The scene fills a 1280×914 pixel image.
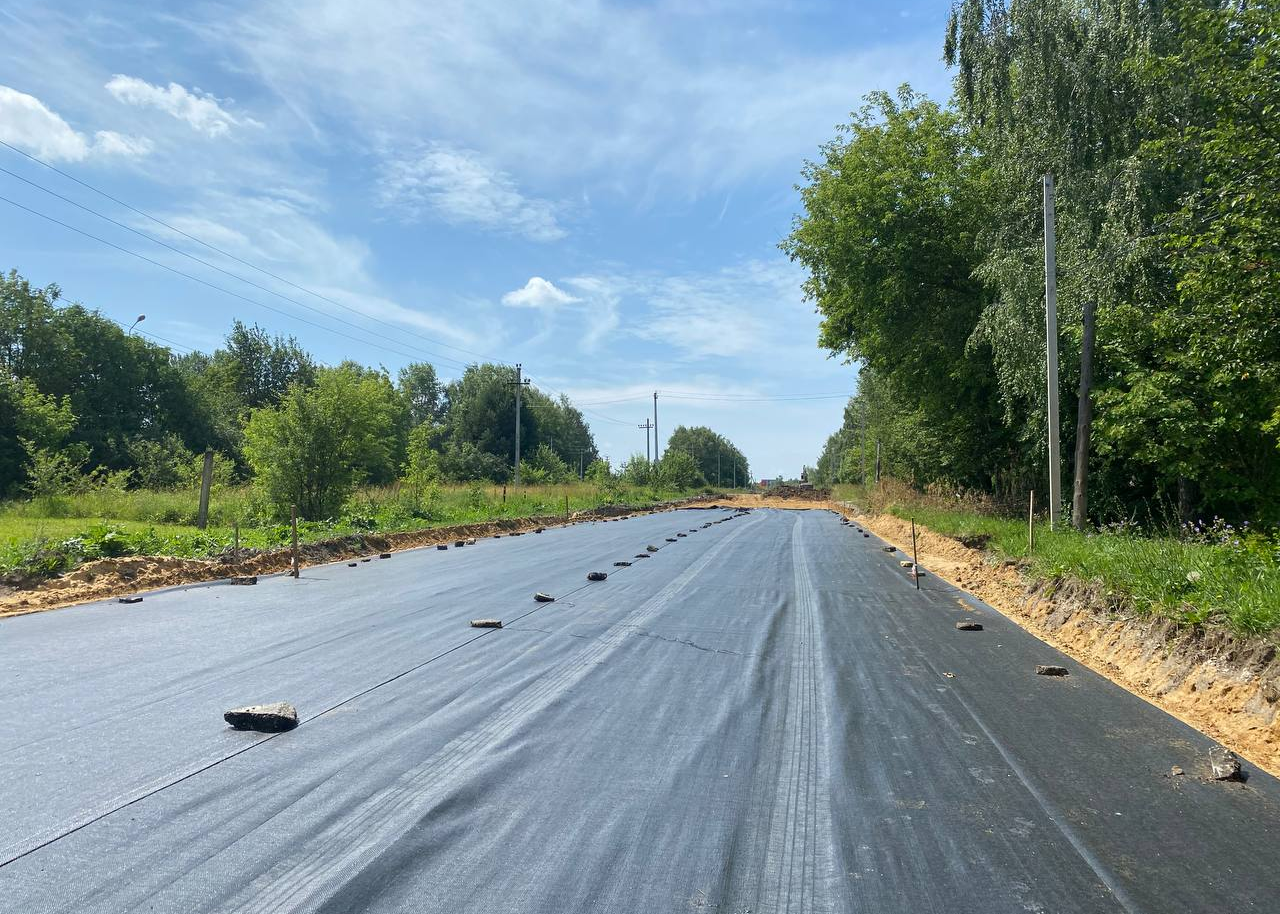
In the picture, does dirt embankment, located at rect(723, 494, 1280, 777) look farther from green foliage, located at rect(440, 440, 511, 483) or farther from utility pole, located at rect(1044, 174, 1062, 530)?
green foliage, located at rect(440, 440, 511, 483)

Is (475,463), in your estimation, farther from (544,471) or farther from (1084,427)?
(1084,427)

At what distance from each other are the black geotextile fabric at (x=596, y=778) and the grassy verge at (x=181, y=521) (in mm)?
4207

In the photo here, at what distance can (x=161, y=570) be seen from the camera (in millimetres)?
10930

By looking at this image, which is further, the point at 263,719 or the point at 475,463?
the point at 475,463

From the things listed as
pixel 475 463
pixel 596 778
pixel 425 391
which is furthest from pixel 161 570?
pixel 425 391

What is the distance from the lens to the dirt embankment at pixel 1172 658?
4957 mm

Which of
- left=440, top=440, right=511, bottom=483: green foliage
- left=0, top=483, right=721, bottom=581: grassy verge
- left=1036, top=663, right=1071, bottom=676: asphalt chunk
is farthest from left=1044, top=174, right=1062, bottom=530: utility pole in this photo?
left=440, top=440, right=511, bottom=483: green foliage

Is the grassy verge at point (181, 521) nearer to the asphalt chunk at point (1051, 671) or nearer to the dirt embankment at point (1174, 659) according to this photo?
the asphalt chunk at point (1051, 671)

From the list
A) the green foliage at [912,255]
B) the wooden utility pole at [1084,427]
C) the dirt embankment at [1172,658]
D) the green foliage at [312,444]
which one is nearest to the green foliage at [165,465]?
the green foliage at [312,444]

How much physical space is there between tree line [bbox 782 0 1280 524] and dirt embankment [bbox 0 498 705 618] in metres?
14.1

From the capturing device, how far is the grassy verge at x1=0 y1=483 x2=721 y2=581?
36.1 feet

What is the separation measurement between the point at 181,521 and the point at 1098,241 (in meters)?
22.7

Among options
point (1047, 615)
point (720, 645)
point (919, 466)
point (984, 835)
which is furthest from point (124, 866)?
point (919, 466)

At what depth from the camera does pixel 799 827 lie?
132 inches
